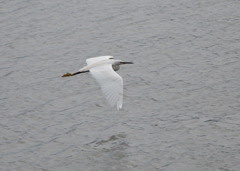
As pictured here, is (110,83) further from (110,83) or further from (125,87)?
(125,87)

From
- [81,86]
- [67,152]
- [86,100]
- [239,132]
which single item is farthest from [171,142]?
[81,86]

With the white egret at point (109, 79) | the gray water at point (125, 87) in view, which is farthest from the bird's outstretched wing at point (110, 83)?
the gray water at point (125, 87)

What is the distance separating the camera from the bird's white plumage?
405 inches

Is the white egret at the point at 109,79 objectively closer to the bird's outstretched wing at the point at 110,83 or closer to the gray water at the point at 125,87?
the bird's outstretched wing at the point at 110,83

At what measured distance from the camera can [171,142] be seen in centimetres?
1084

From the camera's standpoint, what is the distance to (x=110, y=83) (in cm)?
1079

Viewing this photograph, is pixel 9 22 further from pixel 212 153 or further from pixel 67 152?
pixel 212 153

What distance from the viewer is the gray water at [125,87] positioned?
10469mm

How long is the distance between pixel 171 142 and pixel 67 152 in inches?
98.4

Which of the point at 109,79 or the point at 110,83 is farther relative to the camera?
the point at 109,79

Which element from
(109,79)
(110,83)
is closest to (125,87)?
(109,79)

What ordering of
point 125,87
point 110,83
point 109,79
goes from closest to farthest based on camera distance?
point 110,83 < point 109,79 < point 125,87

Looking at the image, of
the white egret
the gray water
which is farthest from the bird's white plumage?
the gray water

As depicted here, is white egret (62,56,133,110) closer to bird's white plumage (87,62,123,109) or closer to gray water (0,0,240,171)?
bird's white plumage (87,62,123,109)
